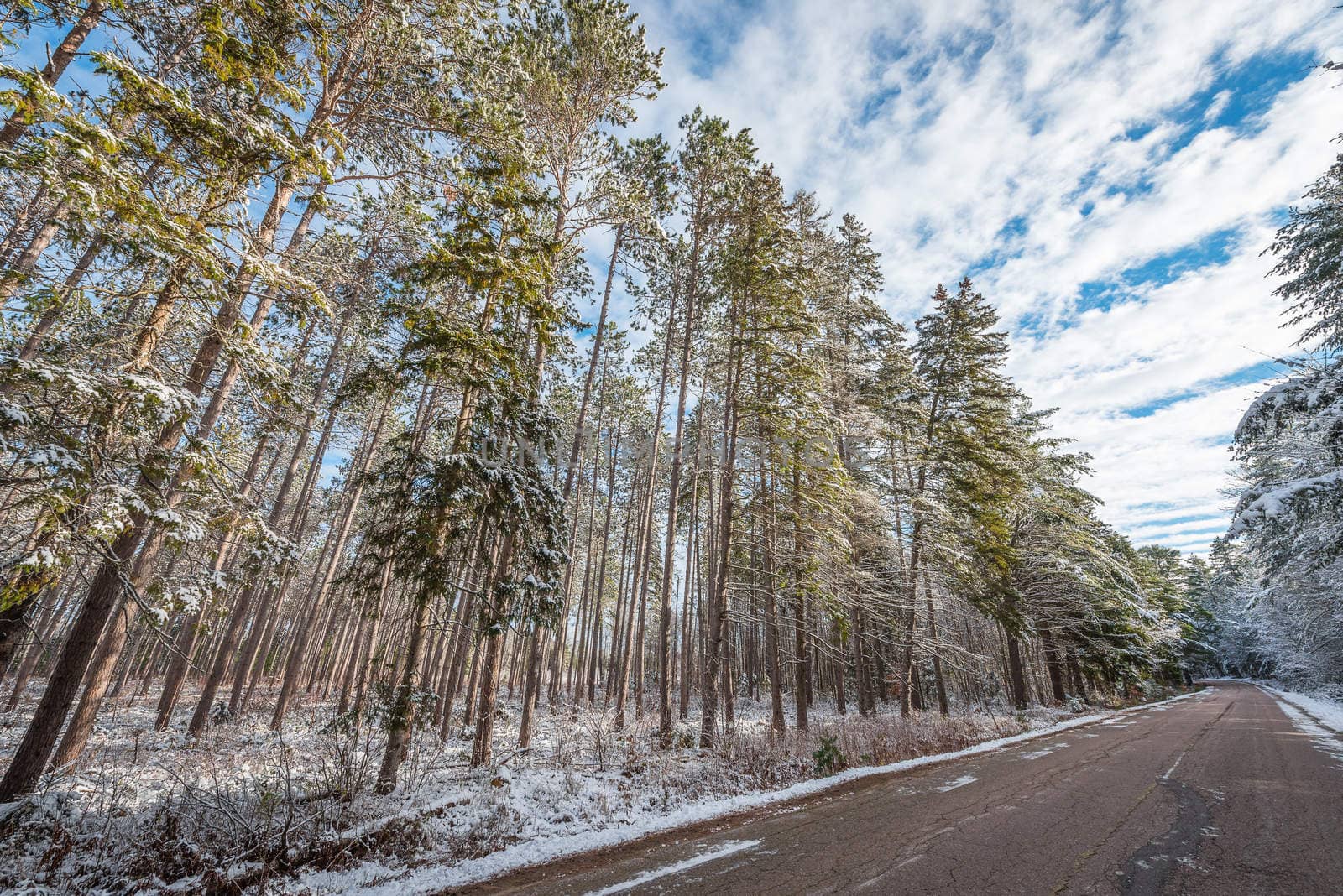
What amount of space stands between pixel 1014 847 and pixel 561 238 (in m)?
13.3

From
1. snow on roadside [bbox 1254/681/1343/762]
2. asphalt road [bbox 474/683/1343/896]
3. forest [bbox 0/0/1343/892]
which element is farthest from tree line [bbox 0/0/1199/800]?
snow on roadside [bbox 1254/681/1343/762]

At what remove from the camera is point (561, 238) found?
1205 centimetres

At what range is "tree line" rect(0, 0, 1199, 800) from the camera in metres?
5.02

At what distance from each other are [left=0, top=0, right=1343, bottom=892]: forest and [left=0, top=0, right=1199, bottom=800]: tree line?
0.31 feet

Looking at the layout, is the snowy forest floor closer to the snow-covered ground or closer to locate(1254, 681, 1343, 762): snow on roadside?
the snow-covered ground

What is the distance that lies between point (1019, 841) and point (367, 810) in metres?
7.01

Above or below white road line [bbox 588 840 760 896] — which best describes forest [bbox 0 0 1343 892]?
above

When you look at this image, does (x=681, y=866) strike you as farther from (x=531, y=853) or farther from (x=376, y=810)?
(x=376, y=810)

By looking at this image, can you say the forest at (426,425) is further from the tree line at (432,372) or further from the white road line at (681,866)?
the white road line at (681,866)

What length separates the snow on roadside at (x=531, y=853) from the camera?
4246 mm

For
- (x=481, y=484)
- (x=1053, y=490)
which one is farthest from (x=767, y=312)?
(x=1053, y=490)

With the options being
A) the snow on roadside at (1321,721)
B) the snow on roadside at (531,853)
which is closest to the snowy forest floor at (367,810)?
the snow on roadside at (531,853)

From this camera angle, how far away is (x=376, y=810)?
5500 millimetres

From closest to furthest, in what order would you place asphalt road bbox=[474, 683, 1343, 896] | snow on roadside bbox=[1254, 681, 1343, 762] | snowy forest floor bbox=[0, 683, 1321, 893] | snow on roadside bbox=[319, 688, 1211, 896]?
asphalt road bbox=[474, 683, 1343, 896]
snow on roadside bbox=[319, 688, 1211, 896]
snowy forest floor bbox=[0, 683, 1321, 893]
snow on roadside bbox=[1254, 681, 1343, 762]
